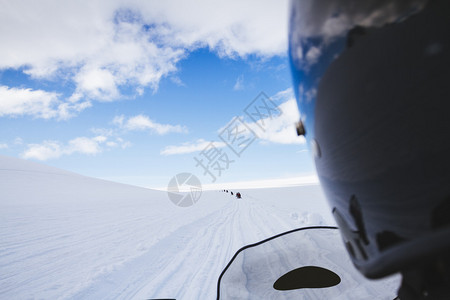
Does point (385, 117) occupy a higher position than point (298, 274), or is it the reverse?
point (385, 117)

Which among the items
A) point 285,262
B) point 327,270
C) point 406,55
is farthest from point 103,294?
point 406,55

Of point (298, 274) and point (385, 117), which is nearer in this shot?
point (385, 117)

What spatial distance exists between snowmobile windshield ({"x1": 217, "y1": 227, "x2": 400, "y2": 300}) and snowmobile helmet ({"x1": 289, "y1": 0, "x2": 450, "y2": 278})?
2.87ft

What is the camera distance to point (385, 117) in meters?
0.55

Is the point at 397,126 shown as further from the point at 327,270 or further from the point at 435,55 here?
the point at 327,270

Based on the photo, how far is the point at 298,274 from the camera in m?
1.47

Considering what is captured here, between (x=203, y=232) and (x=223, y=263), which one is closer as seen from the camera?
(x=223, y=263)

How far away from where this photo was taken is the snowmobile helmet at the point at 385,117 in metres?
0.48

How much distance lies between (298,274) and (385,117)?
50.6 inches

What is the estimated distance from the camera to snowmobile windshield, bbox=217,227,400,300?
136 centimetres

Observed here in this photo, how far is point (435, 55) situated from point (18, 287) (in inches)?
200

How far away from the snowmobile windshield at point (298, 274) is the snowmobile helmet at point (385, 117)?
875 millimetres

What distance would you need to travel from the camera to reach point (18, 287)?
3357 millimetres

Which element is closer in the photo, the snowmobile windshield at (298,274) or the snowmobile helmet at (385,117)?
the snowmobile helmet at (385,117)
